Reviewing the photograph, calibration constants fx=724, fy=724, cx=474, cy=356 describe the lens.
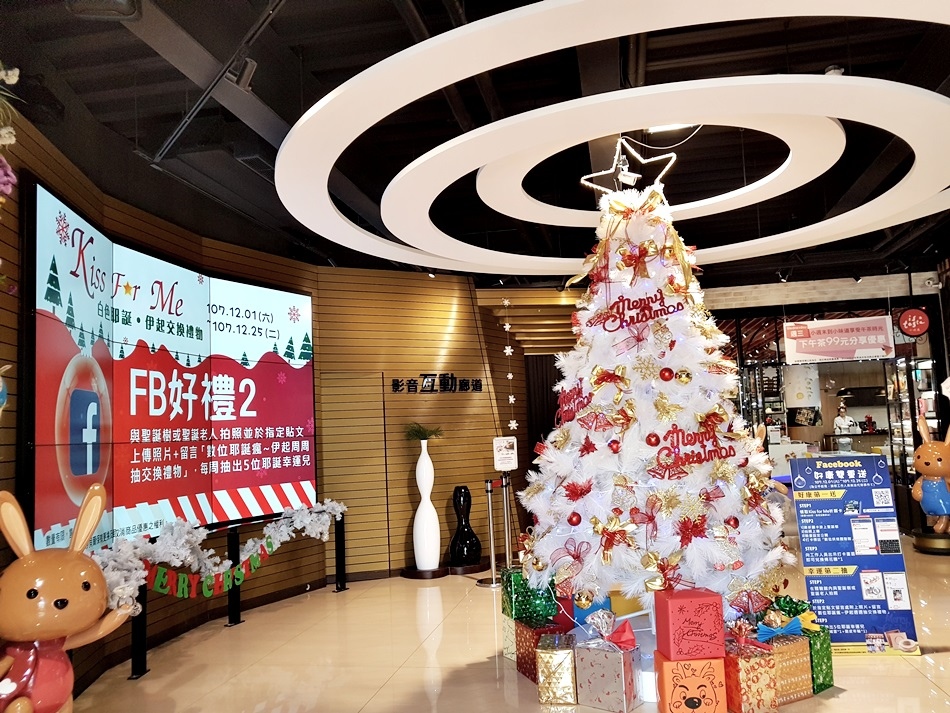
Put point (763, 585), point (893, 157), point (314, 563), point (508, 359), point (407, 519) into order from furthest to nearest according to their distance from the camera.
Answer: point (508, 359)
point (407, 519)
point (314, 563)
point (893, 157)
point (763, 585)

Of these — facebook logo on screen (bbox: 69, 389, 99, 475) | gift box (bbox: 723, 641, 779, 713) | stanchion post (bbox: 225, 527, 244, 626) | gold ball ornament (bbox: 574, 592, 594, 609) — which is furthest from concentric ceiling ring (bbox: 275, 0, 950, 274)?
stanchion post (bbox: 225, 527, 244, 626)

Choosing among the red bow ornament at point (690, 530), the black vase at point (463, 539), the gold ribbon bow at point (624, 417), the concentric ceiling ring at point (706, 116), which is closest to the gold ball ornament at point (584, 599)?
the red bow ornament at point (690, 530)

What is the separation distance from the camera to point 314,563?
7.52 m

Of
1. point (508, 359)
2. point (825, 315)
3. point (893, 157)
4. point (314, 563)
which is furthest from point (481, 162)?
point (825, 315)

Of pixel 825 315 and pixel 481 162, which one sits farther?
→ pixel 825 315

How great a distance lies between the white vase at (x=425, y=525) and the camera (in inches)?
309

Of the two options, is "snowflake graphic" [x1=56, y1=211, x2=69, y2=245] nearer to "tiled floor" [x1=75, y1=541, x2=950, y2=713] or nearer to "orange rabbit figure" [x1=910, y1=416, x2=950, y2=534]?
"tiled floor" [x1=75, y1=541, x2=950, y2=713]

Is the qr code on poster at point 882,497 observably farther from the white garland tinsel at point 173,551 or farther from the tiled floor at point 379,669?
the white garland tinsel at point 173,551

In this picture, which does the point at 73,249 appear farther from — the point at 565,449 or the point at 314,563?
the point at 314,563

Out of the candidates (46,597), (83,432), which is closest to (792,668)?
(46,597)

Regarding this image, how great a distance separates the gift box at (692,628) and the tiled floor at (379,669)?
0.47 m

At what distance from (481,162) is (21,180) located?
2529 mm

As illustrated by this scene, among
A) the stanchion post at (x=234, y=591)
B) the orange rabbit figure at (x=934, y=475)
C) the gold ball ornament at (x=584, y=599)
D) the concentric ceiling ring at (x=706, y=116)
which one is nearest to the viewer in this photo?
the concentric ceiling ring at (x=706, y=116)

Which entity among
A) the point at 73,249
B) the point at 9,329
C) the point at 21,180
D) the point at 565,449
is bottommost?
the point at 565,449
